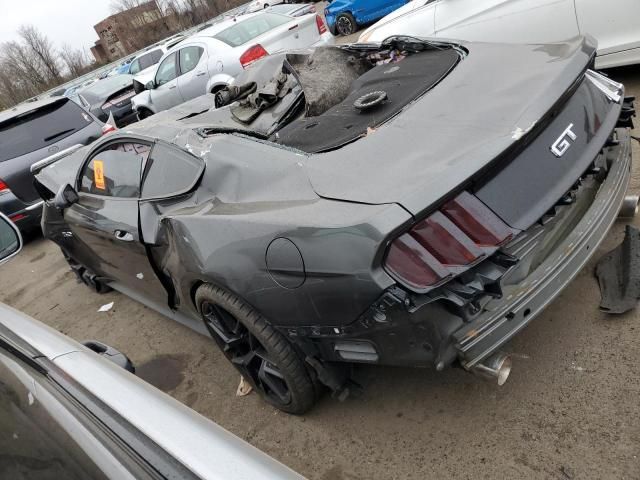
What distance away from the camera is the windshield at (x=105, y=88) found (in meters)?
11.7

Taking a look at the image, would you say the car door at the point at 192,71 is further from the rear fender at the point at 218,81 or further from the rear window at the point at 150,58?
the rear window at the point at 150,58

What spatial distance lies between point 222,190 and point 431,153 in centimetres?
99

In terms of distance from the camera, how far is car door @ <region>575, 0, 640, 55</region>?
414 cm

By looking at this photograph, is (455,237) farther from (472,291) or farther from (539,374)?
(539,374)

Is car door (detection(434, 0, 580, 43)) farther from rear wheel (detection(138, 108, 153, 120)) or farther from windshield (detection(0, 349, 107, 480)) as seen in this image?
rear wheel (detection(138, 108, 153, 120))

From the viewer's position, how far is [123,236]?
9.64ft

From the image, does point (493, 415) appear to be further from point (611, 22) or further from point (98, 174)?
point (611, 22)

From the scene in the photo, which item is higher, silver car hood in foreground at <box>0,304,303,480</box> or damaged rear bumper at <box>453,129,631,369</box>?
silver car hood in foreground at <box>0,304,303,480</box>

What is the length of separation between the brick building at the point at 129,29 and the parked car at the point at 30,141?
52587 millimetres

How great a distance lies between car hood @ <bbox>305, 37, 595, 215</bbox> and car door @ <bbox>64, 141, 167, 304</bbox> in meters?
1.32

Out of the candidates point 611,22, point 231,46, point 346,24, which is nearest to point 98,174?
point 611,22

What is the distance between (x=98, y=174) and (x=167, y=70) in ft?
22.4

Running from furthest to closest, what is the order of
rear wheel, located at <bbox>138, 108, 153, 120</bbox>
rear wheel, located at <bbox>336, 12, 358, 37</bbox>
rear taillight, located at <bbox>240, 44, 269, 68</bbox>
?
rear wheel, located at <bbox>336, 12, 358, 37</bbox>
rear wheel, located at <bbox>138, 108, 153, 120</bbox>
rear taillight, located at <bbox>240, 44, 269, 68</bbox>

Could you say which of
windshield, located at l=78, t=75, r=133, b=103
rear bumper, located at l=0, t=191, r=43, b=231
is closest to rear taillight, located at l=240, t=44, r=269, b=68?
rear bumper, located at l=0, t=191, r=43, b=231
